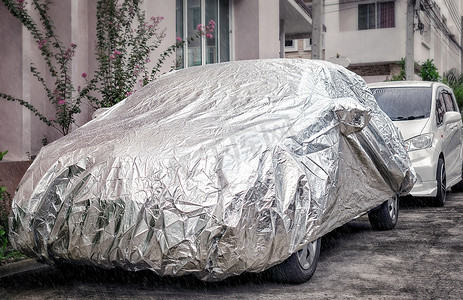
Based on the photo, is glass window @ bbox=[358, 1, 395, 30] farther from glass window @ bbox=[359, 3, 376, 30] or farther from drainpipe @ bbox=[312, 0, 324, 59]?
drainpipe @ bbox=[312, 0, 324, 59]

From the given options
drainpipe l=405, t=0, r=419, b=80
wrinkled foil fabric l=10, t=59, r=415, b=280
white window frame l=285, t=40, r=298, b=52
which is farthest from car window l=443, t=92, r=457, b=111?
white window frame l=285, t=40, r=298, b=52

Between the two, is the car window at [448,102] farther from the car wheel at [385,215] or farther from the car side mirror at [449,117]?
the car wheel at [385,215]

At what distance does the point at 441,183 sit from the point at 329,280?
4665mm

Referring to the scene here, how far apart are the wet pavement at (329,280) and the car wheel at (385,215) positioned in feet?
1.49

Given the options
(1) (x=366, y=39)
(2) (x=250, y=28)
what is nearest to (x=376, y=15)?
(1) (x=366, y=39)

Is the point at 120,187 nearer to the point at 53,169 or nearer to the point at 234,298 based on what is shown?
the point at 53,169

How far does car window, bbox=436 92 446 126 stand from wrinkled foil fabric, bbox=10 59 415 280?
4.13 m

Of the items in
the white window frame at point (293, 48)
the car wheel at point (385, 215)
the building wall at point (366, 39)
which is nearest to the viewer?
the car wheel at point (385, 215)

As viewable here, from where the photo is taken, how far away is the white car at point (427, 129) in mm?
8641

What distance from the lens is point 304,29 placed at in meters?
20.3

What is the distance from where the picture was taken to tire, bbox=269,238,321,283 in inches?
177

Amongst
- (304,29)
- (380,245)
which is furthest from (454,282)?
(304,29)

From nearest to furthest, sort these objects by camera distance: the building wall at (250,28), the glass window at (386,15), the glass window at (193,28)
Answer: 1. the glass window at (193,28)
2. the building wall at (250,28)
3. the glass window at (386,15)

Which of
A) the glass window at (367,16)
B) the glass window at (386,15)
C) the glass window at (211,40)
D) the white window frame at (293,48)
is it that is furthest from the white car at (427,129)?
the white window frame at (293,48)
